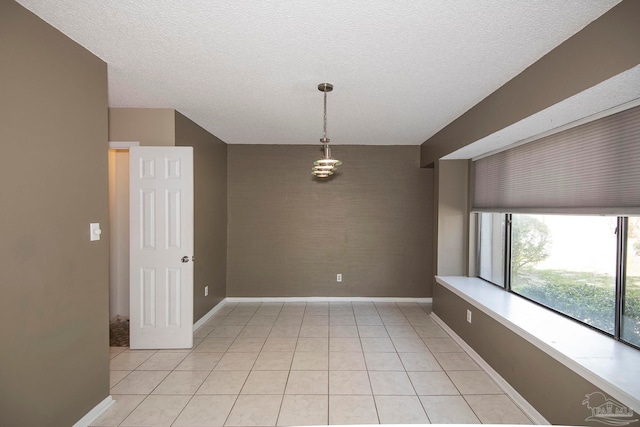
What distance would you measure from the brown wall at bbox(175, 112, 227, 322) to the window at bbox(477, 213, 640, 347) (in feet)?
12.4

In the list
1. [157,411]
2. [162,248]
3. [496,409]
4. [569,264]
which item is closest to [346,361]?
[496,409]

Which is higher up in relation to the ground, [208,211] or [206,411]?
[208,211]

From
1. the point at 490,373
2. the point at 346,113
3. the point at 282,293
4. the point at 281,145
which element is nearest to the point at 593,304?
the point at 490,373

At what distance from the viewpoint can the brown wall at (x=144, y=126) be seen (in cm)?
338

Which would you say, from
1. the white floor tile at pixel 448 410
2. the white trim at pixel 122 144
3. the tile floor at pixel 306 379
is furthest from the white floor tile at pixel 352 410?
the white trim at pixel 122 144

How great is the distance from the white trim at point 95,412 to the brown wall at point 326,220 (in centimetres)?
282

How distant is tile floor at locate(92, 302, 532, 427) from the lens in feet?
7.62

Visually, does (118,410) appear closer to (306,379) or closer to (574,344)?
(306,379)

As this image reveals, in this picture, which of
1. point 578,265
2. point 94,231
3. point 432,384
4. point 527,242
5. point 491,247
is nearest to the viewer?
point 94,231

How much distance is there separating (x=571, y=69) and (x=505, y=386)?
247 centimetres

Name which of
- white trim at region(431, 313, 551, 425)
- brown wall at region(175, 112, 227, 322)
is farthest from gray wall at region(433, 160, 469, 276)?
brown wall at region(175, 112, 227, 322)

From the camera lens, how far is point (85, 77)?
2170 mm

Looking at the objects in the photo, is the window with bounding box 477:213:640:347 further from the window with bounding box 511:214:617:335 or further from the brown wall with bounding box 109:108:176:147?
the brown wall with bounding box 109:108:176:147

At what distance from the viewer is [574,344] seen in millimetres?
2100
